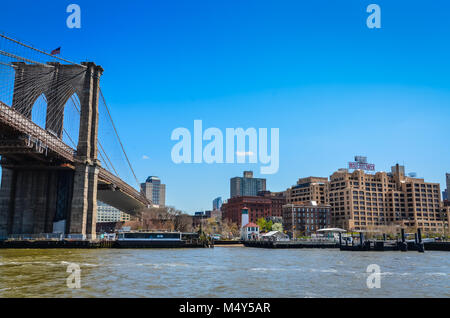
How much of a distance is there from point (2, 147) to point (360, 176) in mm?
134984

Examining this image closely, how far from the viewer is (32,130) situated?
63.1 metres

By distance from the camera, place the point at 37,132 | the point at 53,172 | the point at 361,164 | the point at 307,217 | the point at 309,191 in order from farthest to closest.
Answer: the point at 309,191 → the point at 361,164 → the point at 307,217 → the point at 53,172 → the point at 37,132

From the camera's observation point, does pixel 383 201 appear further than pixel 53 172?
Yes

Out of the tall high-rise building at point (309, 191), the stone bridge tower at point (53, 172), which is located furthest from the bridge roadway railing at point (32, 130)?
the tall high-rise building at point (309, 191)

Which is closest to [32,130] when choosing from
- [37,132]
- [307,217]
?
[37,132]

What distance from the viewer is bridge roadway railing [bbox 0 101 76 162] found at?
55.5 meters

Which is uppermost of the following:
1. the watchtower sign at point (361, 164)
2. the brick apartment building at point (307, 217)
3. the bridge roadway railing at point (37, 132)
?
the watchtower sign at point (361, 164)

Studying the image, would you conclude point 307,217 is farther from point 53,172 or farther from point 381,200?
point 53,172

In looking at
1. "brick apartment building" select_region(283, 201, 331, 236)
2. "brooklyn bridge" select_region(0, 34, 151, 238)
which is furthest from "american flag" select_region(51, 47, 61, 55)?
"brick apartment building" select_region(283, 201, 331, 236)

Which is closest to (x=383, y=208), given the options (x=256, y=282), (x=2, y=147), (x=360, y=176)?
(x=360, y=176)

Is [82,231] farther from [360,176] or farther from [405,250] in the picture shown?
[360,176]

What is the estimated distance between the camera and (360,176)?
166 metres

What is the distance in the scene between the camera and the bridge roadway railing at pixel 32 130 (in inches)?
2186

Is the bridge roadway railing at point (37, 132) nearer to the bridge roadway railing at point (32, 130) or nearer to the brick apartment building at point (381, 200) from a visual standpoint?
the bridge roadway railing at point (32, 130)
